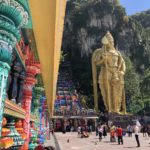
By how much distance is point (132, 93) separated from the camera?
130 ft

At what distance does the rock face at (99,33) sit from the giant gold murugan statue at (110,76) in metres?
18.3

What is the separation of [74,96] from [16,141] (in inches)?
1397

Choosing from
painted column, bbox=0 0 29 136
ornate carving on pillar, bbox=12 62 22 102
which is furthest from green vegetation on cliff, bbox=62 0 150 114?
painted column, bbox=0 0 29 136

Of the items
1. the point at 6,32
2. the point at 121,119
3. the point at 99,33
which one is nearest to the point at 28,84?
the point at 6,32

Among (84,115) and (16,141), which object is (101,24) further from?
(16,141)

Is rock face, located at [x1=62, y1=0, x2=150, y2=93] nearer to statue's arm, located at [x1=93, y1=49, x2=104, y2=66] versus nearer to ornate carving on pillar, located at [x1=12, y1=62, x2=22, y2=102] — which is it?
statue's arm, located at [x1=93, y1=49, x2=104, y2=66]

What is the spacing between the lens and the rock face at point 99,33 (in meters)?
47.5

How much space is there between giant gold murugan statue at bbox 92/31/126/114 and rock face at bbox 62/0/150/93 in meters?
18.3

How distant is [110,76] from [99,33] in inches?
850

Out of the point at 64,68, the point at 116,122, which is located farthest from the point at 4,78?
the point at 64,68

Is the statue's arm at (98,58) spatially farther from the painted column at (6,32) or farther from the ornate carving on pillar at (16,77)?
the painted column at (6,32)

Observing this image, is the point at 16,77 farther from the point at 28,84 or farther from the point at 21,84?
the point at 28,84

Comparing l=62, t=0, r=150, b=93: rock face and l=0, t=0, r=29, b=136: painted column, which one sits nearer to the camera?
l=0, t=0, r=29, b=136: painted column

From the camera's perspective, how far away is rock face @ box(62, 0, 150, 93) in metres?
47.5
